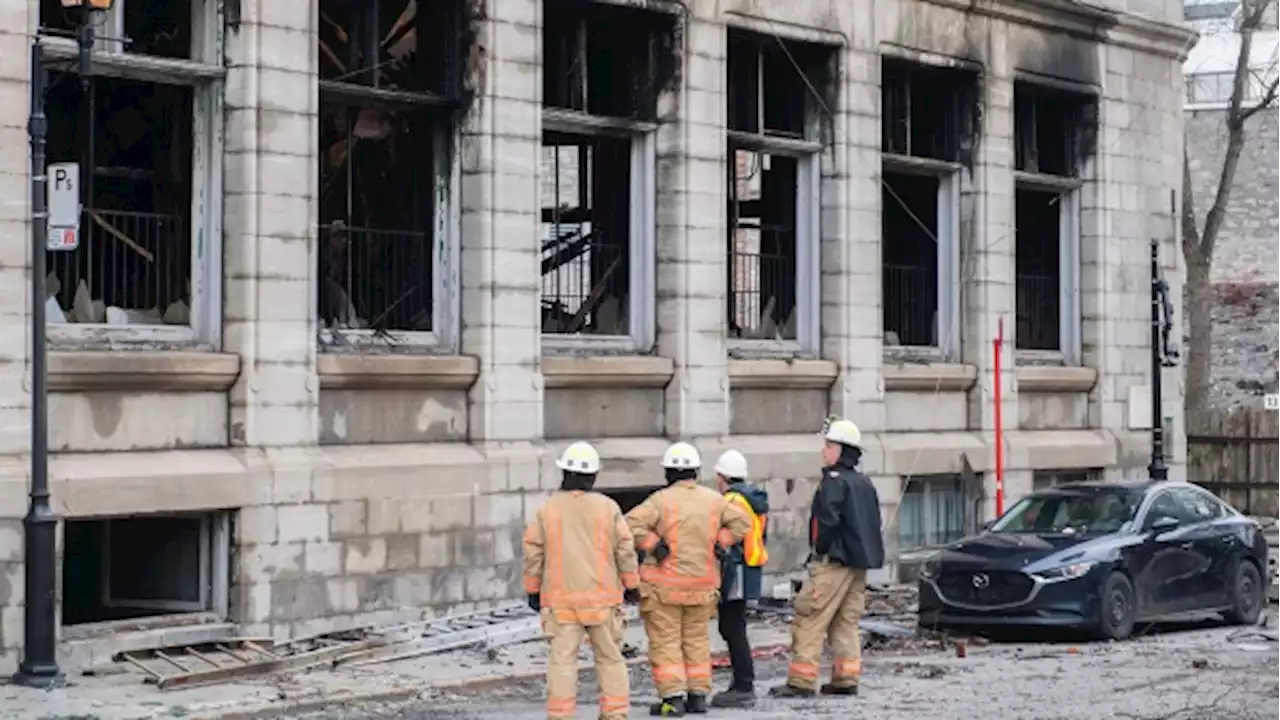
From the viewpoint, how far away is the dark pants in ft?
53.5

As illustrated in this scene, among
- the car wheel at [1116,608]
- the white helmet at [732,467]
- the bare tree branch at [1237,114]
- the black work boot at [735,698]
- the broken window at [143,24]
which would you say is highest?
the bare tree branch at [1237,114]

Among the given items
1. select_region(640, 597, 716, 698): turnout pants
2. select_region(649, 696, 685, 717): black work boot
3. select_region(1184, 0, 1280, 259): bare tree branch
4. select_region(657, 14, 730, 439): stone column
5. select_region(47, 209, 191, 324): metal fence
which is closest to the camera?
select_region(640, 597, 716, 698): turnout pants

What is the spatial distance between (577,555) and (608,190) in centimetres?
951

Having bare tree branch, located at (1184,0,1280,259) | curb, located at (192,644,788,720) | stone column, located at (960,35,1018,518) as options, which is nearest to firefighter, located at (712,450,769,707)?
curb, located at (192,644,788,720)

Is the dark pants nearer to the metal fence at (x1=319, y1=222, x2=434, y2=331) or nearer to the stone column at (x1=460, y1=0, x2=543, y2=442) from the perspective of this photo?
the stone column at (x1=460, y1=0, x2=543, y2=442)

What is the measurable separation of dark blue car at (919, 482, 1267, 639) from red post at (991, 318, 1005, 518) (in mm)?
3582

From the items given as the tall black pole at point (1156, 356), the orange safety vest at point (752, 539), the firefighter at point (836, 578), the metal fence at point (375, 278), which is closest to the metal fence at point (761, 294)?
the metal fence at point (375, 278)

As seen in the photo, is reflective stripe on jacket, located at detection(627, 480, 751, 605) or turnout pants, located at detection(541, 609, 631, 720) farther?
reflective stripe on jacket, located at detection(627, 480, 751, 605)

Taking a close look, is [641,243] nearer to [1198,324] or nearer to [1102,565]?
[1102,565]

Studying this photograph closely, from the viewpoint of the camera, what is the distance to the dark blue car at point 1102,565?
2078 cm

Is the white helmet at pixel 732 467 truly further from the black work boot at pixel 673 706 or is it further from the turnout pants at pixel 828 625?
the black work boot at pixel 673 706

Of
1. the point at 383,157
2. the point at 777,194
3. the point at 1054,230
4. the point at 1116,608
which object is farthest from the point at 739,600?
the point at 1054,230

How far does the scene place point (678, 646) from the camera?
15.7 m

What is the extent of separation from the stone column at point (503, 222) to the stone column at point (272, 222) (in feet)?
6.91
